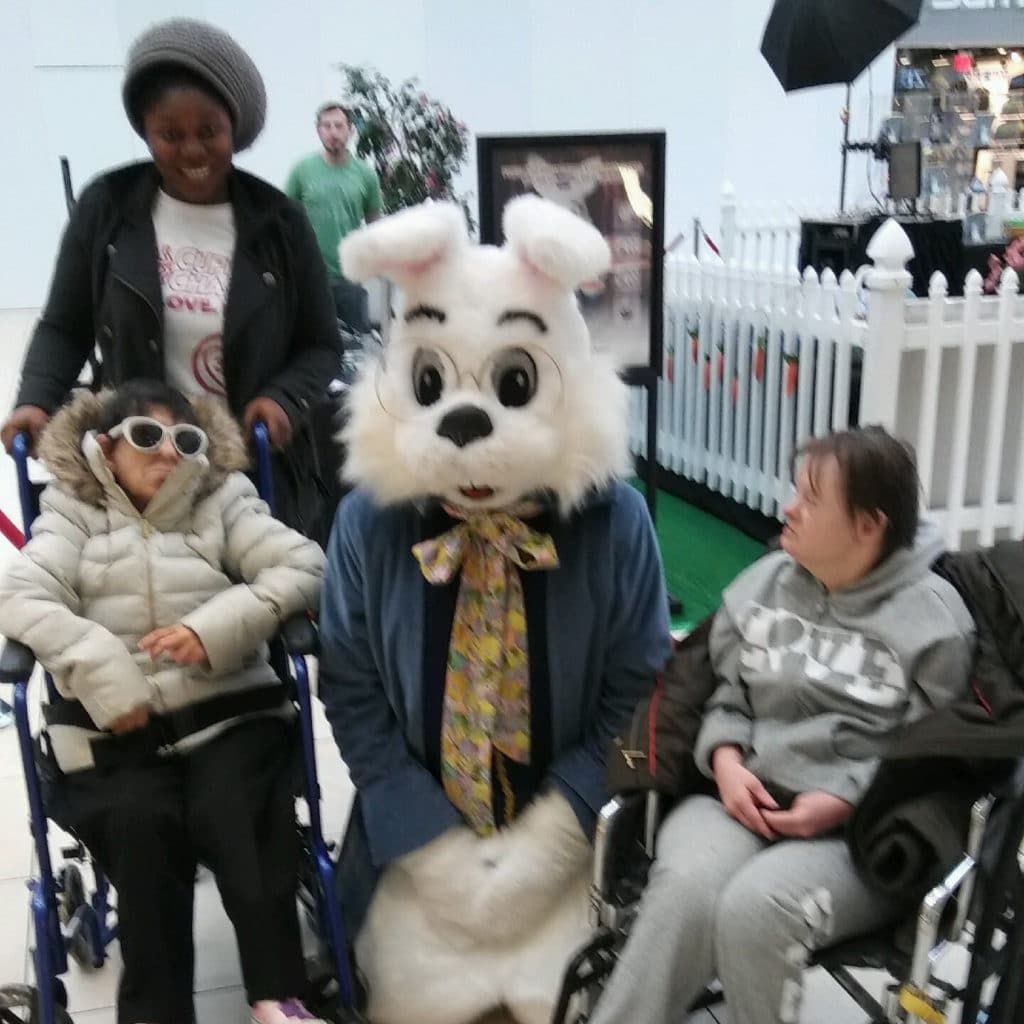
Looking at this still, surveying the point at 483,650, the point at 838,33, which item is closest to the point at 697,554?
the point at 838,33

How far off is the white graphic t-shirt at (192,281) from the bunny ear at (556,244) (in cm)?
64

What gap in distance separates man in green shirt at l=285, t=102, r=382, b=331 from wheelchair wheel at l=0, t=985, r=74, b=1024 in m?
3.84

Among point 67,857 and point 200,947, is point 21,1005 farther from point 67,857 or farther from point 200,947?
point 200,947

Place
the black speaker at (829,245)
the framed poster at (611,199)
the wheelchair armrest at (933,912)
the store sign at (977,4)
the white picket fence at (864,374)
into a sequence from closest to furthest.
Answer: the wheelchair armrest at (933,912) → the framed poster at (611,199) → the white picket fence at (864,374) → the black speaker at (829,245) → the store sign at (977,4)

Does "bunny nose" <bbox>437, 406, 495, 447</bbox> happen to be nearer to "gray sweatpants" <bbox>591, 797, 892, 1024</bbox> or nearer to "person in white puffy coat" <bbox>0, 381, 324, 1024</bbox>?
"person in white puffy coat" <bbox>0, 381, 324, 1024</bbox>

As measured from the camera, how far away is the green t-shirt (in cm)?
522

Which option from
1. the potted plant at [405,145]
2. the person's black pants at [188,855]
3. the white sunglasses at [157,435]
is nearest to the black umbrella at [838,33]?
the potted plant at [405,145]

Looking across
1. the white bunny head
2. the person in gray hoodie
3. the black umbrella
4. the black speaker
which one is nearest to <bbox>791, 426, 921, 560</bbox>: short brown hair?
the person in gray hoodie

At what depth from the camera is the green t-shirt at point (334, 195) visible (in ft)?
17.1

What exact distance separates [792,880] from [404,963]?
68 cm

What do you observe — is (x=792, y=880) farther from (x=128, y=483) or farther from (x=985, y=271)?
(x=985, y=271)

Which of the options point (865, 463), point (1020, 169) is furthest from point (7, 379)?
point (1020, 169)

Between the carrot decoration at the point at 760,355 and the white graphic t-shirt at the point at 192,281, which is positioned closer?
the white graphic t-shirt at the point at 192,281

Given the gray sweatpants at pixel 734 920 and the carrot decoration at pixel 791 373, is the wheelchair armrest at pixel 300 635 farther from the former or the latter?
the carrot decoration at pixel 791 373
